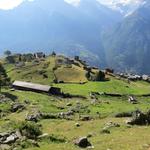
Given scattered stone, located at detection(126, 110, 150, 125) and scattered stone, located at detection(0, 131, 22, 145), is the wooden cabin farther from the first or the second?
scattered stone, located at detection(0, 131, 22, 145)

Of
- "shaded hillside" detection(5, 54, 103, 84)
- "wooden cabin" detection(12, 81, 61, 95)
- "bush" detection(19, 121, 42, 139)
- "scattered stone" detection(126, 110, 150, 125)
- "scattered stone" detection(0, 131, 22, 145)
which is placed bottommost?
"shaded hillside" detection(5, 54, 103, 84)

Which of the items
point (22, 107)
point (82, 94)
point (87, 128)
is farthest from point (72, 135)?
point (82, 94)

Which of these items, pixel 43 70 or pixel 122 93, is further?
pixel 43 70

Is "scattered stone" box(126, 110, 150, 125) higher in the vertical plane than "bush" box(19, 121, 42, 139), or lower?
lower

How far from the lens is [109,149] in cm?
2992

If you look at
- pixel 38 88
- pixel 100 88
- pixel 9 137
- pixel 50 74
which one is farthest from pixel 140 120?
pixel 50 74

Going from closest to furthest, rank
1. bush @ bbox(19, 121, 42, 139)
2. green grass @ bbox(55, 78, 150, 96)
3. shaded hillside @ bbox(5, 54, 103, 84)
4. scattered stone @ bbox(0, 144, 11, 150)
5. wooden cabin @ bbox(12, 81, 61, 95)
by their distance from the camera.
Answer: scattered stone @ bbox(0, 144, 11, 150) < bush @ bbox(19, 121, 42, 139) < wooden cabin @ bbox(12, 81, 61, 95) < green grass @ bbox(55, 78, 150, 96) < shaded hillside @ bbox(5, 54, 103, 84)

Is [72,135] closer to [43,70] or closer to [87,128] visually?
[87,128]

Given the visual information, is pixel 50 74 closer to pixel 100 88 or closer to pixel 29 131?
pixel 100 88

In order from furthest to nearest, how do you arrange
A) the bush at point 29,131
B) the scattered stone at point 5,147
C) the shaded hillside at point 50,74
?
the shaded hillside at point 50,74, the bush at point 29,131, the scattered stone at point 5,147

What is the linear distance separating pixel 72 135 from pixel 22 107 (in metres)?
34.6

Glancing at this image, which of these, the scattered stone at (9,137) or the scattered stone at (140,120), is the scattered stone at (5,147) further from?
Answer: the scattered stone at (140,120)

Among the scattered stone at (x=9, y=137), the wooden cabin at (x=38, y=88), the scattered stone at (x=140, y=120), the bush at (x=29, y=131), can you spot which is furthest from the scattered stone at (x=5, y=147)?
the wooden cabin at (x=38, y=88)

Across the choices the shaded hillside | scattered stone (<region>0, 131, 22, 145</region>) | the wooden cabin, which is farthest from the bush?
the shaded hillside
